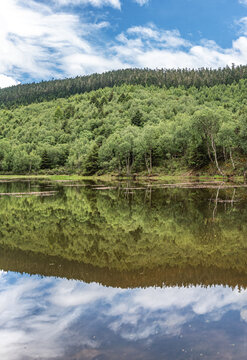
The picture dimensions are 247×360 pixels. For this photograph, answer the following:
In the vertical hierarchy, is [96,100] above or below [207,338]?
above

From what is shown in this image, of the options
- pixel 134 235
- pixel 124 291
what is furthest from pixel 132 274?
pixel 134 235

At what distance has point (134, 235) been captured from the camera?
16.5 metres

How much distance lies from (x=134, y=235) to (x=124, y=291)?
7.17 meters

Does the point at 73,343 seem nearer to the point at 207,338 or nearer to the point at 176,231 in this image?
the point at 207,338

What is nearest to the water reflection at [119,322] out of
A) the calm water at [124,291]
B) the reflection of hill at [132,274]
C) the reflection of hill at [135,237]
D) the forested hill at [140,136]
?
→ the calm water at [124,291]

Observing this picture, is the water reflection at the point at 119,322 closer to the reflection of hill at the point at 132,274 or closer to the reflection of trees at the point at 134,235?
the reflection of hill at the point at 132,274

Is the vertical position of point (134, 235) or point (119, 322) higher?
point (134, 235)

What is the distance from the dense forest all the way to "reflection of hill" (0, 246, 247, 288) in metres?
69.0

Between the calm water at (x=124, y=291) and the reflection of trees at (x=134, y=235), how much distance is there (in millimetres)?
56

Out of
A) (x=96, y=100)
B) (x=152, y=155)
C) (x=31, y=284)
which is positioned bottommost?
(x=31, y=284)

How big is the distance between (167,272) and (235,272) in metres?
2.38

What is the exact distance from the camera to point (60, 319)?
7.77m

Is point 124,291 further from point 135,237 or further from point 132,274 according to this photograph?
point 135,237

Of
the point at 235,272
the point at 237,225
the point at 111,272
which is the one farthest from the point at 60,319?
the point at 237,225
